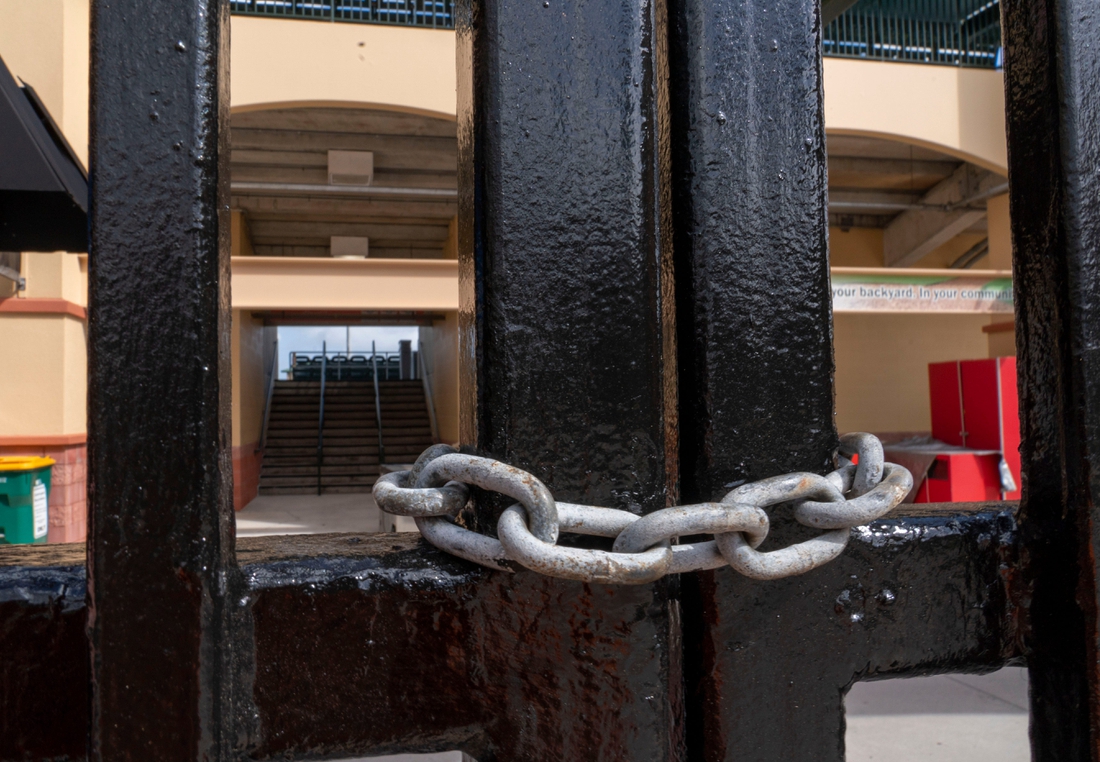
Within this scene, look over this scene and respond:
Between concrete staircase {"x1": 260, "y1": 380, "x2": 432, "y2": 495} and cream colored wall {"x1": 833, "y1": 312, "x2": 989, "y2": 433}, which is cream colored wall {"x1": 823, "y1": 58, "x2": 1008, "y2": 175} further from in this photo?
concrete staircase {"x1": 260, "y1": 380, "x2": 432, "y2": 495}

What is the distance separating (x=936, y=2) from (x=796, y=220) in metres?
12.0

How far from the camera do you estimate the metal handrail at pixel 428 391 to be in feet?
54.1

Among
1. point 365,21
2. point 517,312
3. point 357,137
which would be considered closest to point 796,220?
point 517,312

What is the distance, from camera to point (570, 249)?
0.58 meters

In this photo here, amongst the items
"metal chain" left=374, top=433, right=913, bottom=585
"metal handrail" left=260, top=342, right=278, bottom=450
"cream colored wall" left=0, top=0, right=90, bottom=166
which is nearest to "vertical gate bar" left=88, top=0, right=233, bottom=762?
"metal chain" left=374, top=433, right=913, bottom=585

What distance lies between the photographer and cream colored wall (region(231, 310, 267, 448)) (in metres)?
12.7

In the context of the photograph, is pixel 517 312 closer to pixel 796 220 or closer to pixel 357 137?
pixel 796 220

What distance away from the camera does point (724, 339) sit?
596 mm

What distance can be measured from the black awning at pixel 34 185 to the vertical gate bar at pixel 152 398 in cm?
317

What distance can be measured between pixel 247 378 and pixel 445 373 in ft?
12.1

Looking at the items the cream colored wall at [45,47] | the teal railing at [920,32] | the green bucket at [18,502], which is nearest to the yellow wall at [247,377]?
the cream colored wall at [45,47]

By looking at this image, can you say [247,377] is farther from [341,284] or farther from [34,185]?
[34,185]

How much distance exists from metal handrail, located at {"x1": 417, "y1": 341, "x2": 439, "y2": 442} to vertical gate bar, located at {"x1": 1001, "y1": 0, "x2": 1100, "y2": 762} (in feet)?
48.4

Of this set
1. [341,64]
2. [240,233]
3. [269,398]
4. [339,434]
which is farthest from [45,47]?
[269,398]
